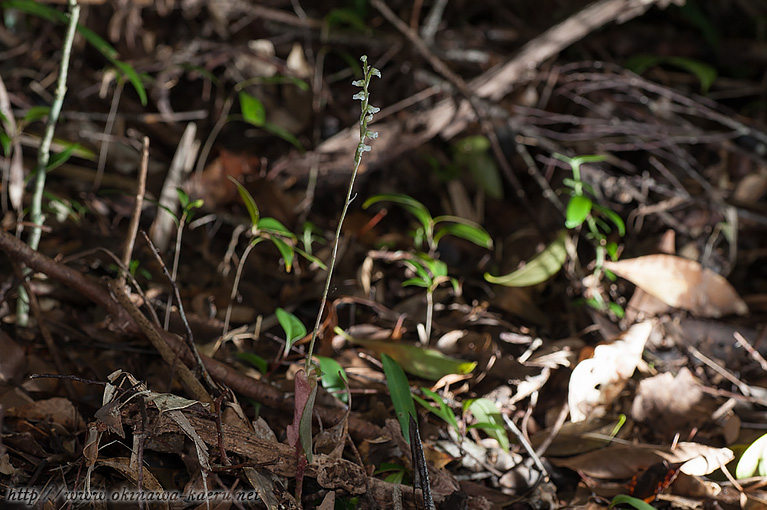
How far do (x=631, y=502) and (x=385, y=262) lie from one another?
1.12m

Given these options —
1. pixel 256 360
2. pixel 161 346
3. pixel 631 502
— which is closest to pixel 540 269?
pixel 631 502

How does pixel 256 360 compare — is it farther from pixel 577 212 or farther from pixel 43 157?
pixel 577 212

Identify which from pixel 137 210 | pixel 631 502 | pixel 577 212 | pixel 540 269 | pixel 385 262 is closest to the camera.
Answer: pixel 631 502

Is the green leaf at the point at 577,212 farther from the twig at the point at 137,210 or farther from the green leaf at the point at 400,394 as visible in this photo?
the twig at the point at 137,210

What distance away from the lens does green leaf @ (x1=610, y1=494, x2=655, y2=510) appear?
1.27 m

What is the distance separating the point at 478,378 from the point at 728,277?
1257mm

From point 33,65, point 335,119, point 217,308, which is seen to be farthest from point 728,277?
point 33,65

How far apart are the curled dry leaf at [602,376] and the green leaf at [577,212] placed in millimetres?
368

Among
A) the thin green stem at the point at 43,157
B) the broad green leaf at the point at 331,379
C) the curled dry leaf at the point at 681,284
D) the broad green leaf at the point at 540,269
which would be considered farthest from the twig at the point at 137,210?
the curled dry leaf at the point at 681,284

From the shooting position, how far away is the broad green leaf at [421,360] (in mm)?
1566

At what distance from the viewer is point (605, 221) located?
86.7 inches

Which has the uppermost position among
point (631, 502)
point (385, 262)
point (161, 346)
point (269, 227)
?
point (269, 227)

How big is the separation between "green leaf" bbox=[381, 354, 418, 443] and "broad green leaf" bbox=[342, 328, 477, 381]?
193 millimetres

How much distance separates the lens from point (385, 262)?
2111mm
